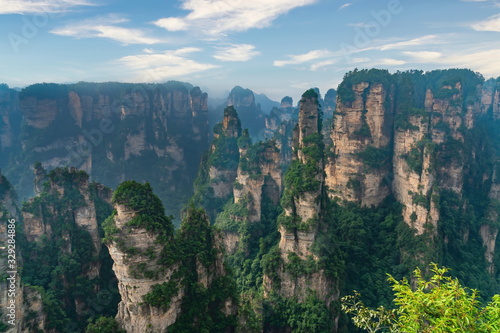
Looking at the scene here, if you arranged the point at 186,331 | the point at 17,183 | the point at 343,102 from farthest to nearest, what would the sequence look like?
the point at 17,183
the point at 343,102
the point at 186,331

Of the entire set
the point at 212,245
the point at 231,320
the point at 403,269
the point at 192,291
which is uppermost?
the point at 212,245

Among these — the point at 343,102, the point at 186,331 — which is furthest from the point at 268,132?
the point at 186,331

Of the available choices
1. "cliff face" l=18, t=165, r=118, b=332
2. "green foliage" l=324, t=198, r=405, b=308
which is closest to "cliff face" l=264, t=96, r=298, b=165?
"green foliage" l=324, t=198, r=405, b=308

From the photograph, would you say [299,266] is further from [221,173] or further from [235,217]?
[221,173]

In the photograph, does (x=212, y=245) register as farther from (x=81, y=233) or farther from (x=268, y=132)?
(x=268, y=132)

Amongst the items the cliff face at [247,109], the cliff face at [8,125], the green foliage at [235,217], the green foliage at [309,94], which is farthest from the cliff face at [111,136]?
the green foliage at [309,94]

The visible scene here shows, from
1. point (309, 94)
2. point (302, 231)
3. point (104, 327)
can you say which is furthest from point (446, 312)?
point (309, 94)

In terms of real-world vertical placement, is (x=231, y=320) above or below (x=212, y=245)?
below
